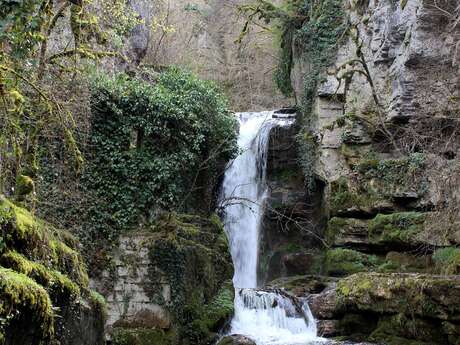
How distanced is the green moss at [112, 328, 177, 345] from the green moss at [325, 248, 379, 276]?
257 inches

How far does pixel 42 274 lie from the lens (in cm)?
448

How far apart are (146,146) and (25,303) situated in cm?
856

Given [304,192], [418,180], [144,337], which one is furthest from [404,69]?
[144,337]

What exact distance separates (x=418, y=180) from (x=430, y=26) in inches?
172

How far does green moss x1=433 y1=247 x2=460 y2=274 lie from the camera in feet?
36.2

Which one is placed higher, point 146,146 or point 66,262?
point 146,146

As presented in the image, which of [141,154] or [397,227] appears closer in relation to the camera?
[141,154]

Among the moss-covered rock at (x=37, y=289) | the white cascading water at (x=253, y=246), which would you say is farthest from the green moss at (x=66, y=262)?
the white cascading water at (x=253, y=246)

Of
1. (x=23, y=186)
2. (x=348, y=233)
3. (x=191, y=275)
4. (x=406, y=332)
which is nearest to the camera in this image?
(x=23, y=186)

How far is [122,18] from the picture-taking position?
33.0 ft

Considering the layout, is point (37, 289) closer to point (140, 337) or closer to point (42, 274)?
point (42, 274)

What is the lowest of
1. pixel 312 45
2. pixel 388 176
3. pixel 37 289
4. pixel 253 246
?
pixel 37 289

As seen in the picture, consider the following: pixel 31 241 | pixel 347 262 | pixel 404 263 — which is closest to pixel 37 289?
pixel 31 241

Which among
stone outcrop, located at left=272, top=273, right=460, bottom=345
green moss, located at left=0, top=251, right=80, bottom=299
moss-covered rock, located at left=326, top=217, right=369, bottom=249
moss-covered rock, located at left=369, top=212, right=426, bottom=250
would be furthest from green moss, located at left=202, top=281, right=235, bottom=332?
green moss, located at left=0, top=251, right=80, bottom=299
